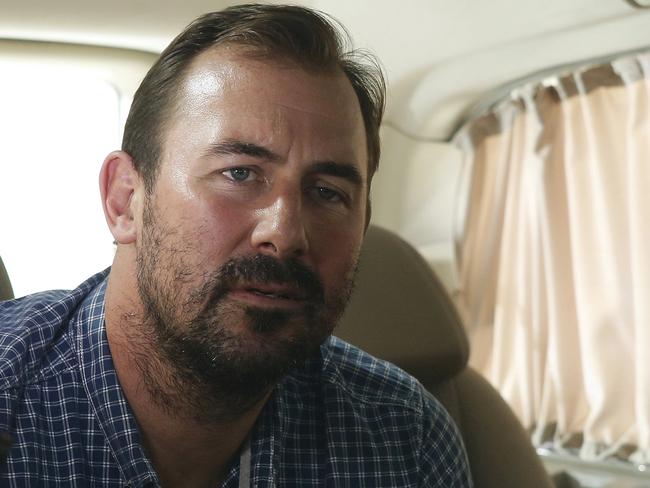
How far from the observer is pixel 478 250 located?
10.5 feet

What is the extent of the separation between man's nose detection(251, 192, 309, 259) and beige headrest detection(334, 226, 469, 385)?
0.52 metres

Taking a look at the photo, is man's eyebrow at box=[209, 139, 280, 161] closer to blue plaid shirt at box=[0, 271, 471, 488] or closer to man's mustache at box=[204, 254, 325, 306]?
man's mustache at box=[204, 254, 325, 306]

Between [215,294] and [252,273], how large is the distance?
56 millimetres

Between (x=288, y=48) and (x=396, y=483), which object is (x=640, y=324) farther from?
(x=288, y=48)

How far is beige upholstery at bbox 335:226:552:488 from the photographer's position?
1659 millimetres

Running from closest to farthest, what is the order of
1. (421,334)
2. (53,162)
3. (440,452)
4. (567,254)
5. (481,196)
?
(440,452), (421,334), (53,162), (567,254), (481,196)

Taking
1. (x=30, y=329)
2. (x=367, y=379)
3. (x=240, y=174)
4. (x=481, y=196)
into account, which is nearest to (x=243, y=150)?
→ (x=240, y=174)

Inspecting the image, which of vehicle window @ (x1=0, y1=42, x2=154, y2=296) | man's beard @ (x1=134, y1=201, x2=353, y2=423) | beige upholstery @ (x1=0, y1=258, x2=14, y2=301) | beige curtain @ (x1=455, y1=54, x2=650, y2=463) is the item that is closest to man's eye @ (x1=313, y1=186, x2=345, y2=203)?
man's beard @ (x1=134, y1=201, x2=353, y2=423)

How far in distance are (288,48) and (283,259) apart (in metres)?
0.31

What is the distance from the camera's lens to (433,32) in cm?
239

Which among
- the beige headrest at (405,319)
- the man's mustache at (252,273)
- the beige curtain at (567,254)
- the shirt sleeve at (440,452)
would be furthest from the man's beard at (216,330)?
the beige curtain at (567,254)

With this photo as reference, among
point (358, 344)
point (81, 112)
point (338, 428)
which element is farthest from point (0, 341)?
point (81, 112)

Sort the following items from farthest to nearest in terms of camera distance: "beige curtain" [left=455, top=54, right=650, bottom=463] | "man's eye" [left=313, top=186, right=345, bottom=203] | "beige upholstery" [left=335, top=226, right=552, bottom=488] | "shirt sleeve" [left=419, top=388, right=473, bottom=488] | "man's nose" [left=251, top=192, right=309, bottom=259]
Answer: "beige curtain" [left=455, top=54, right=650, bottom=463] < "beige upholstery" [left=335, top=226, right=552, bottom=488] < "shirt sleeve" [left=419, top=388, right=473, bottom=488] < "man's eye" [left=313, top=186, right=345, bottom=203] < "man's nose" [left=251, top=192, right=309, bottom=259]

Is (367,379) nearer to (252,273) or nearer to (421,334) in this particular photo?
(421,334)
